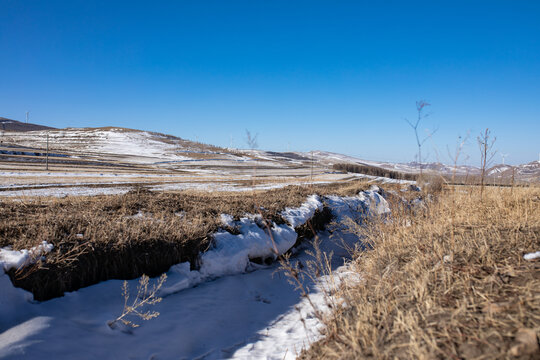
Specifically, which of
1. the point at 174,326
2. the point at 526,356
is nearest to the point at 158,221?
the point at 174,326

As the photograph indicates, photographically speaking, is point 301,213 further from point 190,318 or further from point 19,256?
point 19,256

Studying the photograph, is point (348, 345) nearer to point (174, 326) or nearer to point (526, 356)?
point (526, 356)

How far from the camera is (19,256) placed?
4.11 meters

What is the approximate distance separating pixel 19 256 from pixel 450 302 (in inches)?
210

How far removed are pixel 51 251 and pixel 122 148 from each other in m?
87.3

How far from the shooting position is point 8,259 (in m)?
4.04

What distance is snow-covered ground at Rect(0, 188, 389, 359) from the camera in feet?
11.4

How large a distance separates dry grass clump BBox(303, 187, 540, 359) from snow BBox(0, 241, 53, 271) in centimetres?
395

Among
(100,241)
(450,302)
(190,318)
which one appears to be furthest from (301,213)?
→ (450,302)

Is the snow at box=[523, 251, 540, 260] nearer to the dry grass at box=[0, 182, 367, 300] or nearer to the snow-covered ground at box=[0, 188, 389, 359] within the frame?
the snow-covered ground at box=[0, 188, 389, 359]

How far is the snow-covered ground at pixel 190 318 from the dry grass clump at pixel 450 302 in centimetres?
56

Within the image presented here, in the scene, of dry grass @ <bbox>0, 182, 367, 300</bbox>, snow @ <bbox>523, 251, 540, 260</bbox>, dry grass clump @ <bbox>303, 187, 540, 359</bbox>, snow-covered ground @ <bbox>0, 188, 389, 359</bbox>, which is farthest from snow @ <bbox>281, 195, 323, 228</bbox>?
snow @ <bbox>523, 251, 540, 260</bbox>

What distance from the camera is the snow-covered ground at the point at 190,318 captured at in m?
3.46

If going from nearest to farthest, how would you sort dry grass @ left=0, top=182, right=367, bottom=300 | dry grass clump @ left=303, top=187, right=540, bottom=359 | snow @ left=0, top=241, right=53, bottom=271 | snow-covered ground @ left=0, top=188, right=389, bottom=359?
dry grass clump @ left=303, top=187, right=540, bottom=359, snow-covered ground @ left=0, top=188, right=389, bottom=359, snow @ left=0, top=241, right=53, bottom=271, dry grass @ left=0, top=182, right=367, bottom=300
